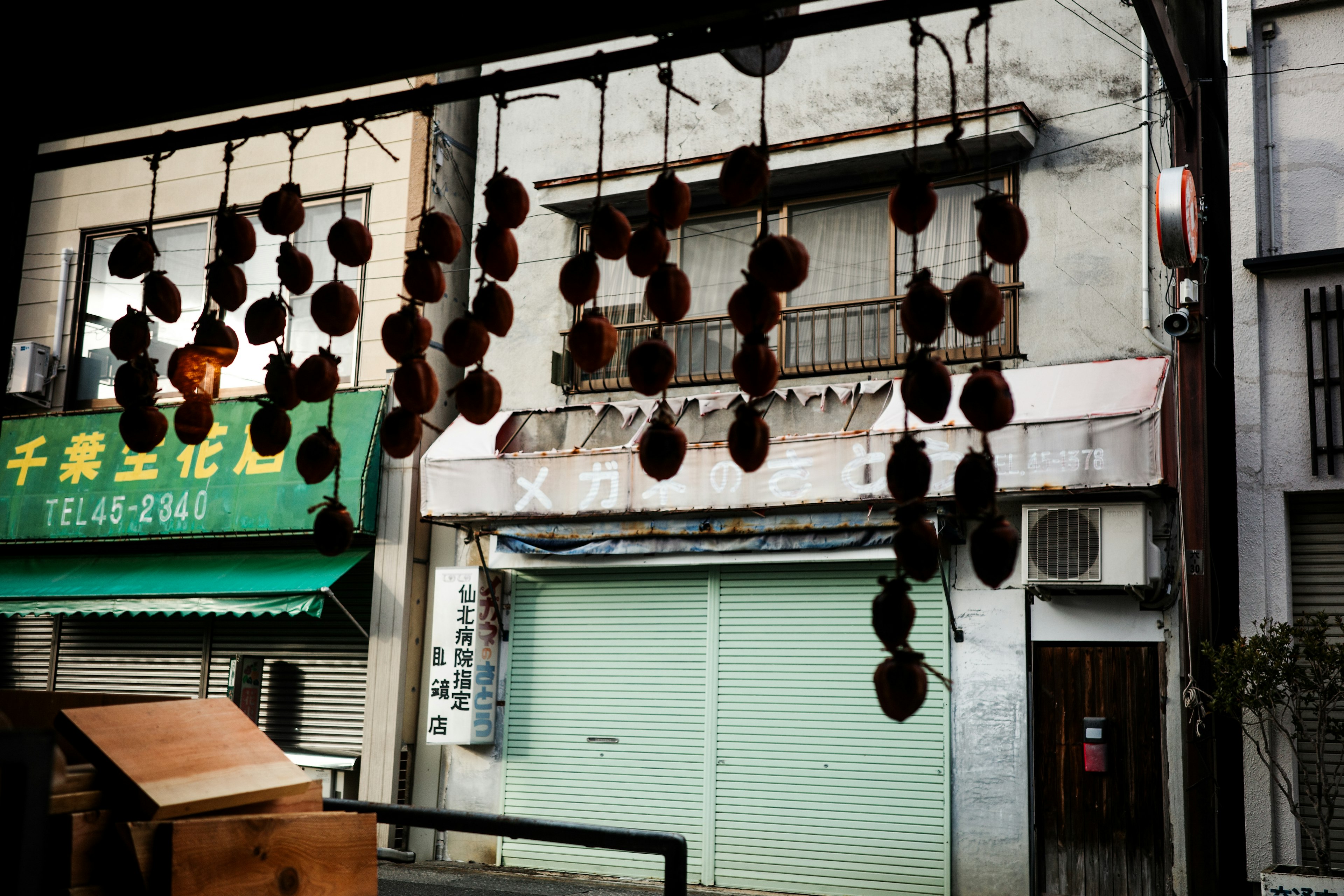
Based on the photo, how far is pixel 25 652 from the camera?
16.1 m

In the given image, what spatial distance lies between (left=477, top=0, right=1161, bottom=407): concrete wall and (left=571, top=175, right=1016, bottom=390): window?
0.51m

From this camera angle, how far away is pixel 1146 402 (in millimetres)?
10086

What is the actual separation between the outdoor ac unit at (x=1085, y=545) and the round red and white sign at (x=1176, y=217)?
2.17 m

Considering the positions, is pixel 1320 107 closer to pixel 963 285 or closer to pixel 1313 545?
pixel 1313 545

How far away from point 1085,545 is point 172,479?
10.8 m

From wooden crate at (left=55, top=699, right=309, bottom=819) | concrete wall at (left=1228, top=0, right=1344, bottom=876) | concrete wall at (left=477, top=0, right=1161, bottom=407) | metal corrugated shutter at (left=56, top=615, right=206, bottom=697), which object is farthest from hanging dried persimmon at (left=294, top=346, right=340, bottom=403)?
metal corrugated shutter at (left=56, top=615, right=206, bottom=697)

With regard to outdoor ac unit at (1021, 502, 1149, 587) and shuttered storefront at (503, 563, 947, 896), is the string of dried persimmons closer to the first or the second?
outdoor ac unit at (1021, 502, 1149, 587)

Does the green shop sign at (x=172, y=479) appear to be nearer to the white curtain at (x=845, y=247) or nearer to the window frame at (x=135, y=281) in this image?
the window frame at (x=135, y=281)

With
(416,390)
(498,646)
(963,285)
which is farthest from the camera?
(498,646)

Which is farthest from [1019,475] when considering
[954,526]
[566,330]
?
[566,330]

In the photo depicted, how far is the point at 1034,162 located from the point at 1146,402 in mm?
2892

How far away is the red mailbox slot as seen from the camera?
10172 mm

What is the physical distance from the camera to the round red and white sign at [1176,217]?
9.27m

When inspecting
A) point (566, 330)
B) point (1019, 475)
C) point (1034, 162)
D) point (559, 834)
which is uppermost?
point (1034, 162)
